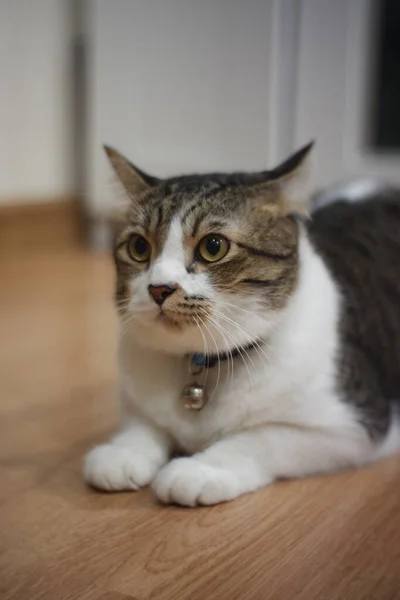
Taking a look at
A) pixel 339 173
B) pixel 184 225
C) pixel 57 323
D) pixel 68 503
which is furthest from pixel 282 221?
pixel 339 173

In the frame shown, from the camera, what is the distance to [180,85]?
3.13m

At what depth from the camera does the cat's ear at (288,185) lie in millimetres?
1226

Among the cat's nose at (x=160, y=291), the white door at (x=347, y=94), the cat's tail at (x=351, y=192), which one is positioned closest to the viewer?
the cat's nose at (x=160, y=291)

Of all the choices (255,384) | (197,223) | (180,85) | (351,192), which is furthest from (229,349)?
(180,85)

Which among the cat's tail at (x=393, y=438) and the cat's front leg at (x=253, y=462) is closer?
the cat's front leg at (x=253, y=462)

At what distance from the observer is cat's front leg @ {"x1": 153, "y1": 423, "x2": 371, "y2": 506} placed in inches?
44.7

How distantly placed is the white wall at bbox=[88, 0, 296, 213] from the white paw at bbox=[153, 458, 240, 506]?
117 centimetres

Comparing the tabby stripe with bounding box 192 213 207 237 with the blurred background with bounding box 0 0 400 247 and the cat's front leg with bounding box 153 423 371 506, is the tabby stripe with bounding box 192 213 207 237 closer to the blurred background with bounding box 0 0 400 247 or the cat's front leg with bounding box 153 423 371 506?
the cat's front leg with bounding box 153 423 371 506

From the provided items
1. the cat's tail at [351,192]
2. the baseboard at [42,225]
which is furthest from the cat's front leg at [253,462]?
the baseboard at [42,225]

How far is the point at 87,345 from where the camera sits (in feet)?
6.95

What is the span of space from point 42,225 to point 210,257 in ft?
8.37

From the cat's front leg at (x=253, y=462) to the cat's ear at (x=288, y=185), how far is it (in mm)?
341

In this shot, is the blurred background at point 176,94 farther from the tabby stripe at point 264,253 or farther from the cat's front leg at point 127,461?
the cat's front leg at point 127,461

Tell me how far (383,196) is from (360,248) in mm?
282
